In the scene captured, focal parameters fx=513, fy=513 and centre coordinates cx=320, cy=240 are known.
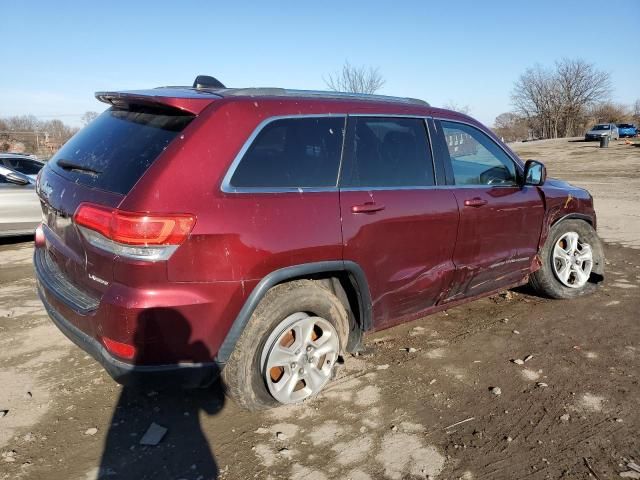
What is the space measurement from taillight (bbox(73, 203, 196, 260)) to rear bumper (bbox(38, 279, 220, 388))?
56 centimetres

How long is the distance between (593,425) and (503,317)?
70.0 inches

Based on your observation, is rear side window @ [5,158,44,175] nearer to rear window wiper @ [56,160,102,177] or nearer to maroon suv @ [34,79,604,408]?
maroon suv @ [34,79,604,408]

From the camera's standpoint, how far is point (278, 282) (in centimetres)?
284

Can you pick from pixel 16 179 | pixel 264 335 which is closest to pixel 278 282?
pixel 264 335

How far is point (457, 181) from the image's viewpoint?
152 inches

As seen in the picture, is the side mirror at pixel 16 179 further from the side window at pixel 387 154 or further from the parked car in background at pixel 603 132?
the parked car in background at pixel 603 132

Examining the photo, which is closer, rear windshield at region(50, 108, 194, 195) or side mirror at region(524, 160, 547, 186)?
rear windshield at region(50, 108, 194, 195)

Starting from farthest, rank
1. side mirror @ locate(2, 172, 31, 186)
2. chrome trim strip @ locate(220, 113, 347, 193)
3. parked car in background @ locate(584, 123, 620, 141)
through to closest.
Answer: parked car in background @ locate(584, 123, 620, 141), side mirror @ locate(2, 172, 31, 186), chrome trim strip @ locate(220, 113, 347, 193)

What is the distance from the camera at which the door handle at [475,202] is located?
3.82 metres

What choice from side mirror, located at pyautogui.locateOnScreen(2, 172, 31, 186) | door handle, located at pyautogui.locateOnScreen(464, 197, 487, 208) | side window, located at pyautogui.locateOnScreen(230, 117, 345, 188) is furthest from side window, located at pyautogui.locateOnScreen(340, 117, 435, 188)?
side mirror, located at pyautogui.locateOnScreen(2, 172, 31, 186)

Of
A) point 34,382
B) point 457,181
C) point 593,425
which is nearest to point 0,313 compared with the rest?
point 34,382

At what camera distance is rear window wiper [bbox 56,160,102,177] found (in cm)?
283

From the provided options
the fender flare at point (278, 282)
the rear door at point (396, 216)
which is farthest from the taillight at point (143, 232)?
the rear door at point (396, 216)

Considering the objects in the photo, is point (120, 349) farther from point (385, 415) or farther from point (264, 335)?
point (385, 415)
